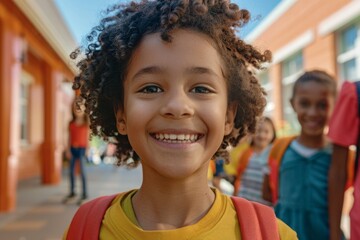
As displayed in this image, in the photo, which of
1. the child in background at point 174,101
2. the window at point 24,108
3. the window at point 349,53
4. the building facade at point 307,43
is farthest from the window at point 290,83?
the child in background at point 174,101

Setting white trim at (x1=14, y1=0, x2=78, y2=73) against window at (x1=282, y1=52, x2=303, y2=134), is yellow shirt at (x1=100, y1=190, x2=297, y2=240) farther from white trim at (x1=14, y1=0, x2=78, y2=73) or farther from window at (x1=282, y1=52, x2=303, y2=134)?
window at (x1=282, y1=52, x2=303, y2=134)

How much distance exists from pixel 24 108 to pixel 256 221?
11.1 metres

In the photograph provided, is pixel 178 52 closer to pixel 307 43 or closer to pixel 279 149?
pixel 279 149

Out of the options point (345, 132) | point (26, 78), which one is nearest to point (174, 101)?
point (345, 132)

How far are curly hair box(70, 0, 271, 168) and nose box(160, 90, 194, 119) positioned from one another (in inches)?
6.0

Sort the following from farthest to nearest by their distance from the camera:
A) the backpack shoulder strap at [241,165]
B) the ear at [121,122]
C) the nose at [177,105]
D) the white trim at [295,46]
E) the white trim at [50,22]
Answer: the white trim at [295,46] → the white trim at [50,22] → the backpack shoulder strap at [241,165] → the ear at [121,122] → the nose at [177,105]

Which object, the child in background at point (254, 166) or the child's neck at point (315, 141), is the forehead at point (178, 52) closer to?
the child's neck at point (315, 141)

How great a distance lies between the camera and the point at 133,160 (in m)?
1.49

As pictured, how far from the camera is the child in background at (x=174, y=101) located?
107 centimetres

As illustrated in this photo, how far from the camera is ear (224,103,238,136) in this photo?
127cm

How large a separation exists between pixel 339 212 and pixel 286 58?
294 inches

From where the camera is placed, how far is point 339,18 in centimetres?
604

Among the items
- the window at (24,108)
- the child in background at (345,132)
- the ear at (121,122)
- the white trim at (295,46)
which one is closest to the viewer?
the ear at (121,122)

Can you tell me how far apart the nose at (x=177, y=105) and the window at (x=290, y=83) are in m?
7.45
